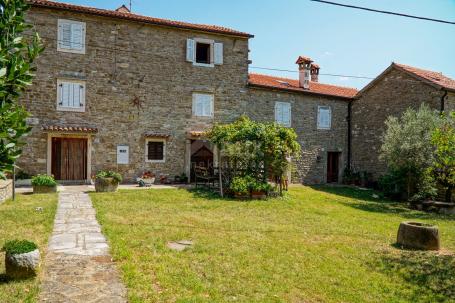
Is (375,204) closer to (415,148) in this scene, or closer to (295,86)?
(415,148)

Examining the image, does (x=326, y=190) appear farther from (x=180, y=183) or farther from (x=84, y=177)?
(x=84, y=177)

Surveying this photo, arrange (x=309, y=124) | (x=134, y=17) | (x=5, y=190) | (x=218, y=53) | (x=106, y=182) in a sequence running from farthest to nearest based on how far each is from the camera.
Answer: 1. (x=309, y=124)
2. (x=218, y=53)
3. (x=134, y=17)
4. (x=106, y=182)
5. (x=5, y=190)

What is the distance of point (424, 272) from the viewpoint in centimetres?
593

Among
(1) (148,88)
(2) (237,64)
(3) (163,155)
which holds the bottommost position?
(3) (163,155)

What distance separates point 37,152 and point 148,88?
5.53 metres

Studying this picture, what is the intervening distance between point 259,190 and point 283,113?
293 inches

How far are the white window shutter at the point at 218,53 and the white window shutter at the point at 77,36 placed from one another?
245 inches

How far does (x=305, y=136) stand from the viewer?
20.0 metres

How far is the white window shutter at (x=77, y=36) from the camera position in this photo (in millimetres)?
15086

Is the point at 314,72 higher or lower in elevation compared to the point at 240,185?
higher

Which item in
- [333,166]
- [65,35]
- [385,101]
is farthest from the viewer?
[333,166]

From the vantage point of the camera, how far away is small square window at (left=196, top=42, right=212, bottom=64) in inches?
698

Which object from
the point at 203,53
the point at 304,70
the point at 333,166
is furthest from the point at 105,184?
the point at 333,166

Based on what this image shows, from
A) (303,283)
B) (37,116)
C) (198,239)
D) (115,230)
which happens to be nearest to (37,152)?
(37,116)
